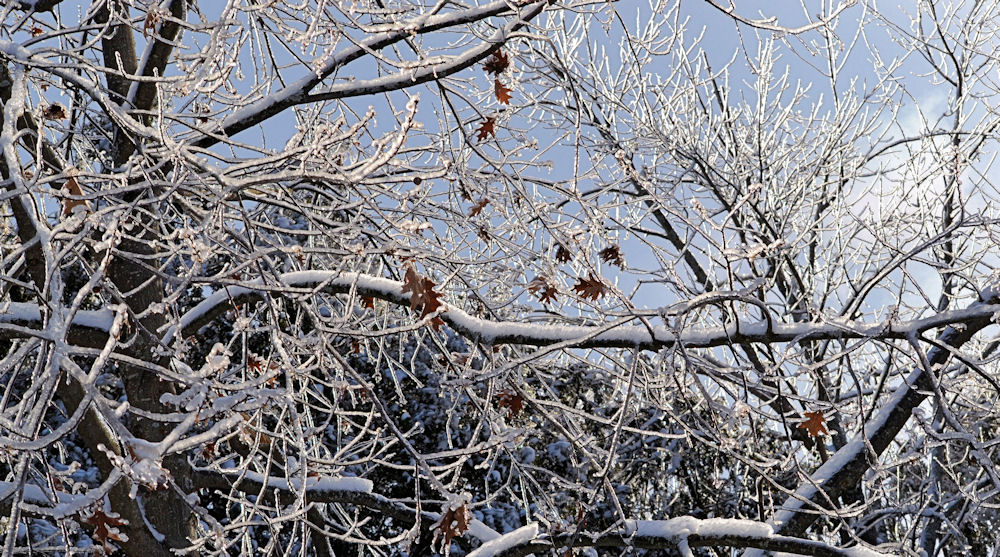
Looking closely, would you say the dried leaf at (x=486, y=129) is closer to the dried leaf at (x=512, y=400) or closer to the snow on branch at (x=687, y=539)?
the dried leaf at (x=512, y=400)

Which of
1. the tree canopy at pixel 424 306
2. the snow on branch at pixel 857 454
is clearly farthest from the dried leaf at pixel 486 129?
the snow on branch at pixel 857 454

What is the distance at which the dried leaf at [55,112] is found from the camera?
4383 mm

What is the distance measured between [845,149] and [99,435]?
27.8 ft

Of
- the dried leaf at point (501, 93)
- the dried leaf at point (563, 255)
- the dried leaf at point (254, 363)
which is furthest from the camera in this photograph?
the dried leaf at point (254, 363)

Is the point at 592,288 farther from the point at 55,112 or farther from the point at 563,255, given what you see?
the point at 55,112

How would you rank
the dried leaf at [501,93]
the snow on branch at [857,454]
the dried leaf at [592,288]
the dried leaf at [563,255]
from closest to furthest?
the dried leaf at [592,288] < the dried leaf at [501,93] < the dried leaf at [563,255] < the snow on branch at [857,454]

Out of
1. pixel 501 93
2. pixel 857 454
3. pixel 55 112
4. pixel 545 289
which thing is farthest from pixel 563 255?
pixel 55 112

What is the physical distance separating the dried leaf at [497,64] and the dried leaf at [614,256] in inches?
39.2

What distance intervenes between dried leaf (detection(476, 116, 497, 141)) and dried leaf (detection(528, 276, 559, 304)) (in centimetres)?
74

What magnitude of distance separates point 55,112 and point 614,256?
2.90 m

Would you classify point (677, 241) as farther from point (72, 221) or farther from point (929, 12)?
point (72, 221)

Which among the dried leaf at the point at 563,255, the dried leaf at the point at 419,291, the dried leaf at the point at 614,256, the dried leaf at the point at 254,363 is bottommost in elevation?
the dried leaf at the point at 419,291

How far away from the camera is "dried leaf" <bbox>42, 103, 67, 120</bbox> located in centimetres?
438

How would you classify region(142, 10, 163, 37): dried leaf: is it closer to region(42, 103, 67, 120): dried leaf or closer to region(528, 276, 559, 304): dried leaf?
region(42, 103, 67, 120): dried leaf
